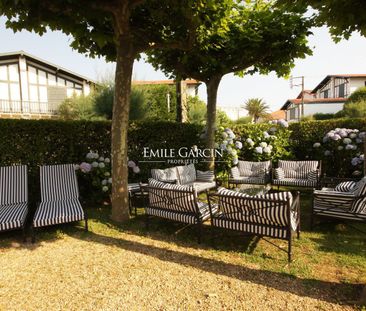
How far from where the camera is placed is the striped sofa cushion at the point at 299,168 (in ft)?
26.2

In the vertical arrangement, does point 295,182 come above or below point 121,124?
below

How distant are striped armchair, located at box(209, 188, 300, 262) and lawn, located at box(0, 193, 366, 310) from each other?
0.40 m

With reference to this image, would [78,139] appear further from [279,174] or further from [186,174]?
[279,174]

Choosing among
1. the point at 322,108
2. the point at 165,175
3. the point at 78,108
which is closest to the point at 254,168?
the point at 165,175

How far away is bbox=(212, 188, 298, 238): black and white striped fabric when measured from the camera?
12.4 ft

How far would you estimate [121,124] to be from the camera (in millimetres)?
5406

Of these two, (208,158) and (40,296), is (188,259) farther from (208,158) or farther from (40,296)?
(208,158)

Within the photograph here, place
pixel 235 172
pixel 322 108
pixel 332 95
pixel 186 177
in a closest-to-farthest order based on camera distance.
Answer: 1. pixel 186 177
2. pixel 235 172
3. pixel 322 108
4. pixel 332 95

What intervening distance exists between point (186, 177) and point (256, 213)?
3.75 meters

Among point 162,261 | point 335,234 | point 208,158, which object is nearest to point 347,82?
point 208,158

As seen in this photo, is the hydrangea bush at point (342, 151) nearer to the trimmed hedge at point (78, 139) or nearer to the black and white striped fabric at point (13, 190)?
the trimmed hedge at point (78, 139)

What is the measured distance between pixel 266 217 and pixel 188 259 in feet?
4.36

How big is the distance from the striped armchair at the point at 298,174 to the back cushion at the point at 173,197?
164 inches

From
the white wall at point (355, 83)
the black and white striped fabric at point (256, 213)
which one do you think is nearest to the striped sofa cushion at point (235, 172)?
the black and white striped fabric at point (256, 213)
